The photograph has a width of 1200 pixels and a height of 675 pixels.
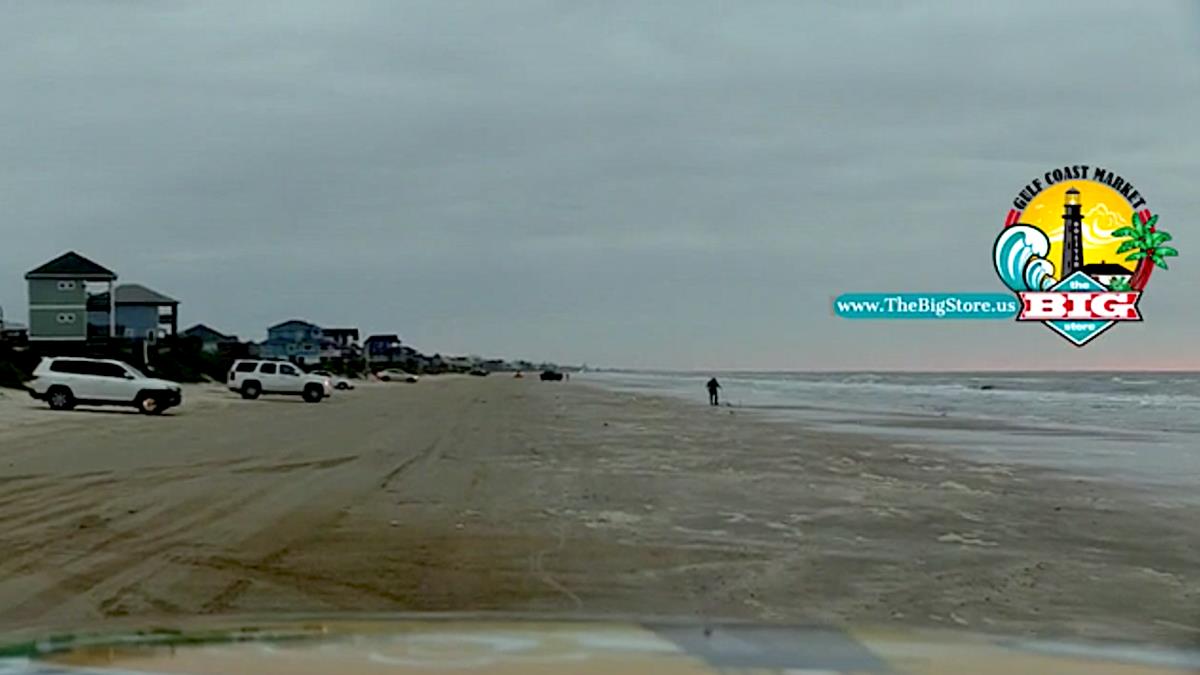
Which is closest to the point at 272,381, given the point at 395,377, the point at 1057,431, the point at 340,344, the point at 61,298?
the point at 61,298

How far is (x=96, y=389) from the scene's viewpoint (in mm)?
33406

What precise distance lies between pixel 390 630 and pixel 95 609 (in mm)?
3472

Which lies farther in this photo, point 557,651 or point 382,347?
point 382,347

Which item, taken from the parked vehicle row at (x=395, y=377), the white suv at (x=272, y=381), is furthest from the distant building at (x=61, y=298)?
the parked vehicle row at (x=395, y=377)

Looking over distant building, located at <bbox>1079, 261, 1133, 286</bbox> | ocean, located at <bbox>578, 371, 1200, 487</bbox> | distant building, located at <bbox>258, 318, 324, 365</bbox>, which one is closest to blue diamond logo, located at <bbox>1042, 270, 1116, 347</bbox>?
distant building, located at <bbox>1079, 261, 1133, 286</bbox>

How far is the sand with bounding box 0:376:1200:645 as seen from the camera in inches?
283

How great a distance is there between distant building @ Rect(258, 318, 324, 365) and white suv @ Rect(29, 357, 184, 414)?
100 m

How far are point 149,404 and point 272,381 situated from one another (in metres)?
15.5

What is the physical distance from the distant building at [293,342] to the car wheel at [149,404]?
100827 mm

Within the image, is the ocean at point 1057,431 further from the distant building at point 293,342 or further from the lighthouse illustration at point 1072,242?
the distant building at point 293,342

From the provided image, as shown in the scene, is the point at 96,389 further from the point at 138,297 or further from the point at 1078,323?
the point at 138,297

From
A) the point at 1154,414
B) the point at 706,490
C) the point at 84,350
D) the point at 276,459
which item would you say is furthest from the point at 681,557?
the point at 84,350

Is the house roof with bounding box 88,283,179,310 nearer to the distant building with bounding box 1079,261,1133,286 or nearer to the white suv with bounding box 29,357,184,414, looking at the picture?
the white suv with bounding box 29,357,184,414

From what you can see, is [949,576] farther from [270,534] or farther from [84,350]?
[84,350]
